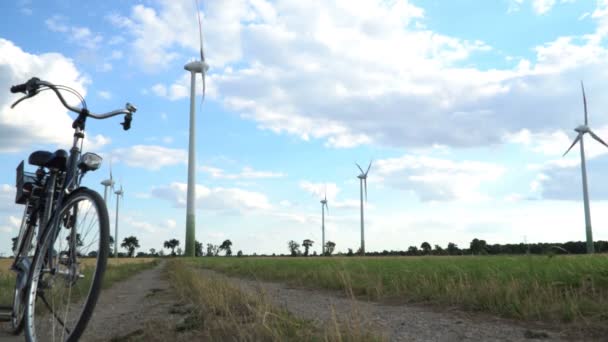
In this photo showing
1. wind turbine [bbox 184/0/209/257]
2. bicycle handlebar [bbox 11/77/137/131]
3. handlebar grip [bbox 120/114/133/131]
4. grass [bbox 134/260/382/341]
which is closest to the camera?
grass [bbox 134/260/382/341]

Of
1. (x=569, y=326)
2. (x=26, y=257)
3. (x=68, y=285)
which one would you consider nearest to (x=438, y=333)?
(x=569, y=326)

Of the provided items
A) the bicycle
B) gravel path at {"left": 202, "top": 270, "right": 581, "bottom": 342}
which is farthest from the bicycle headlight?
gravel path at {"left": 202, "top": 270, "right": 581, "bottom": 342}

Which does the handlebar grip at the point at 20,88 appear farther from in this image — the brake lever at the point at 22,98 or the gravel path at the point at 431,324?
the gravel path at the point at 431,324

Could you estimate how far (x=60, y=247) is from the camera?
17.1 feet

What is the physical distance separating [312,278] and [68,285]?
10.8 metres

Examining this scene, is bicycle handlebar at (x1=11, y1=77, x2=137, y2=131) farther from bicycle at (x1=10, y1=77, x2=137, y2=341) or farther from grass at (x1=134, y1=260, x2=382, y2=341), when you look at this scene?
grass at (x1=134, y1=260, x2=382, y2=341)

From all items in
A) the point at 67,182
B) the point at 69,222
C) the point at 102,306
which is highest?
the point at 67,182

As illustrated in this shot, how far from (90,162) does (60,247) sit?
0.93 metres

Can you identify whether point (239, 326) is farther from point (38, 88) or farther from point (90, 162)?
point (38, 88)


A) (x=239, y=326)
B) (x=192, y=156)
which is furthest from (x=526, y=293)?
(x=192, y=156)

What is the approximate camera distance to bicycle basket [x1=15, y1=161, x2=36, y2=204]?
605 cm

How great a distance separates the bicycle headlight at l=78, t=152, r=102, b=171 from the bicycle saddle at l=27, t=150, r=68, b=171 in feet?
1.33

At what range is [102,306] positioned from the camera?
9.71m

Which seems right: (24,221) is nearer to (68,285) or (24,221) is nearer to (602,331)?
(68,285)
